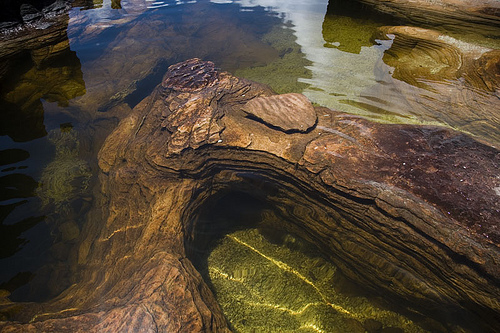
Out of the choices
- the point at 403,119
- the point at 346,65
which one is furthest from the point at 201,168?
the point at 346,65

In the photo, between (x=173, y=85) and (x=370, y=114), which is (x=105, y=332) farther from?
(x=370, y=114)

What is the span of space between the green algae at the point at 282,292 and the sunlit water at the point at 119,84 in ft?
0.33

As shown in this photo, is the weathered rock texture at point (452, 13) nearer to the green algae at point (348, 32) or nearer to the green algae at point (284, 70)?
the green algae at point (348, 32)

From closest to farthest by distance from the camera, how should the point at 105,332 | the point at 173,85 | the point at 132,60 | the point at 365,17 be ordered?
the point at 105,332 < the point at 173,85 < the point at 132,60 < the point at 365,17

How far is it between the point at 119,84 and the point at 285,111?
131 inches

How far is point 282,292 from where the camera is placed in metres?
2.80

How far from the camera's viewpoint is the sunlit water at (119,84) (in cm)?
302

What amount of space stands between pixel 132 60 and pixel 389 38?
548cm

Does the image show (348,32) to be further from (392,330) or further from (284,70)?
(392,330)

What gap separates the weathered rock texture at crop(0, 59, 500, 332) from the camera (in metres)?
2.06

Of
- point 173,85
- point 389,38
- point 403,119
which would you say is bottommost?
point 403,119

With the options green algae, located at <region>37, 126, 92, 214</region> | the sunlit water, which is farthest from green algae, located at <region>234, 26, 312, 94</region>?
green algae, located at <region>37, 126, 92, 214</region>

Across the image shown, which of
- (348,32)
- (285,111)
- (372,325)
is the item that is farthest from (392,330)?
(348,32)

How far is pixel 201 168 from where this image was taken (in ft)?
10.1
